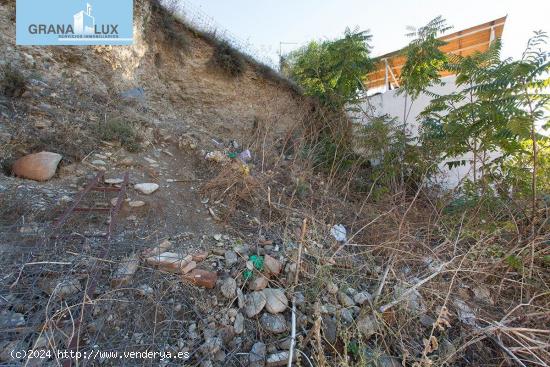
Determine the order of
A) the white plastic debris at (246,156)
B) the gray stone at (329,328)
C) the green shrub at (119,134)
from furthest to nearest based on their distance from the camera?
the white plastic debris at (246,156) < the green shrub at (119,134) < the gray stone at (329,328)

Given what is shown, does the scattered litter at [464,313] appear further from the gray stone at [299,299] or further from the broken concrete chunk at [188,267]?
the broken concrete chunk at [188,267]

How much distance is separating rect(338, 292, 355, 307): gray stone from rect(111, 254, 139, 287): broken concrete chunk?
4.65ft

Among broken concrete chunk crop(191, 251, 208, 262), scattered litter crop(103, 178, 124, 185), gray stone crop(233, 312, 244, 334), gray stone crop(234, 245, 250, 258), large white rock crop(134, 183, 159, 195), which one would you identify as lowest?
gray stone crop(233, 312, 244, 334)

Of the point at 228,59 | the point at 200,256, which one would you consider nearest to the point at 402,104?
the point at 228,59

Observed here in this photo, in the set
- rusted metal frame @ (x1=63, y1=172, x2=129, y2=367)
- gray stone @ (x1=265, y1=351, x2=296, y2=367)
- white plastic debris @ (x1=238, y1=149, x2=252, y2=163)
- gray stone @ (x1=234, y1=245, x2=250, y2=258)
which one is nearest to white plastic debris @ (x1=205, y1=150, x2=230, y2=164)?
white plastic debris @ (x1=238, y1=149, x2=252, y2=163)

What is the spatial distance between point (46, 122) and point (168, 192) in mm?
1527

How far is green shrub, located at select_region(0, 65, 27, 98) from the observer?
2.90m

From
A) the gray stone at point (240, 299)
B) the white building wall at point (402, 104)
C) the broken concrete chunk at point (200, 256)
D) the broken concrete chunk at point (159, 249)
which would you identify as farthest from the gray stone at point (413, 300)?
the white building wall at point (402, 104)

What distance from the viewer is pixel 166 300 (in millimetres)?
1708

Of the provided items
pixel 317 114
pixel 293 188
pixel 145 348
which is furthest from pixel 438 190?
pixel 145 348

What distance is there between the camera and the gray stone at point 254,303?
1787mm

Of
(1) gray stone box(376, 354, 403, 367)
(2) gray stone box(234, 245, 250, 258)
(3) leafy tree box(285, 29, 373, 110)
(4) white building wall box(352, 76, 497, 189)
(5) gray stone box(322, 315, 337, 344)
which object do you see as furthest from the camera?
(4) white building wall box(352, 76, 497, 189)

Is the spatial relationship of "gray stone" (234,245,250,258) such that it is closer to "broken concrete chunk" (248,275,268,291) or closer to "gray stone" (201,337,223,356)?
"broken concrete chunk" (248,275,268,291)

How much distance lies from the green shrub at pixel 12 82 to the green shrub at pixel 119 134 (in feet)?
2.83
